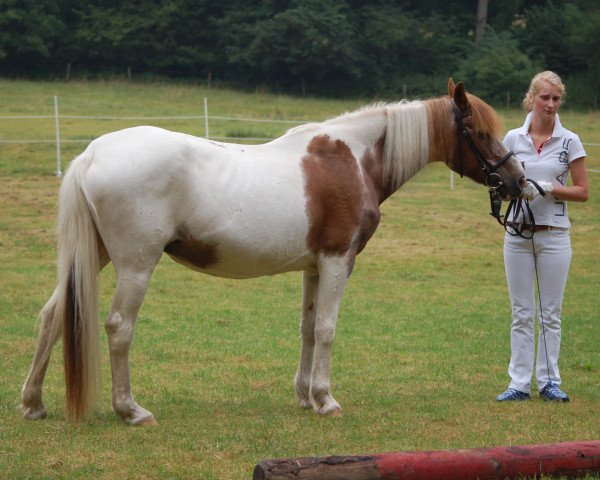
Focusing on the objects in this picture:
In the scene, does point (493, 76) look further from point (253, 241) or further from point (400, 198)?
point (253, 241)

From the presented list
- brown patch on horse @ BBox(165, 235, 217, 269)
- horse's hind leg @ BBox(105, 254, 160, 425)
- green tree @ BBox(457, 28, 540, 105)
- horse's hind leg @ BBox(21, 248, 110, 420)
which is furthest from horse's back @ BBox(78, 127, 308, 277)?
green tree @ BBox(457, 28, 540, 105)

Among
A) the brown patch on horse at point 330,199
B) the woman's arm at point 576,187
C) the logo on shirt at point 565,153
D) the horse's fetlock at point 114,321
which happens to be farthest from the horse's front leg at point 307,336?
the logo on shirt at point 565,153

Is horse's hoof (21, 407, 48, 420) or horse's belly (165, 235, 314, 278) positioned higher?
horse's belly (165, 235, 314, 278)

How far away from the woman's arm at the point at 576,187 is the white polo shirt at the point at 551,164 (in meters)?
0.05

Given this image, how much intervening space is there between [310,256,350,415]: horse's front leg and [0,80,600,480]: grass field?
0.14 metres

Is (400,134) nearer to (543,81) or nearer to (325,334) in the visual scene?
(543,81)

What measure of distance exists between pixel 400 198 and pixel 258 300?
8764 mm

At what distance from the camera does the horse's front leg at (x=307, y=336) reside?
21.0 ft

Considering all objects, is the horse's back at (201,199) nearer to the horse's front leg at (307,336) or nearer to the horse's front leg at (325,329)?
the horse's front leg at (325,329)

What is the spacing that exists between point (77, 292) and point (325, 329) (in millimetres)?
1655

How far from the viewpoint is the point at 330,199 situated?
19.5 feet

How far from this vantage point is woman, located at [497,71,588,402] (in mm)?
6390

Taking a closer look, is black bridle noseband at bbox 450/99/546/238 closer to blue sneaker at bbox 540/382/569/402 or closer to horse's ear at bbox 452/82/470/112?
horse's ear at bbox 452/82/470/112

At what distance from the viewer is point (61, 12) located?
46719mm
